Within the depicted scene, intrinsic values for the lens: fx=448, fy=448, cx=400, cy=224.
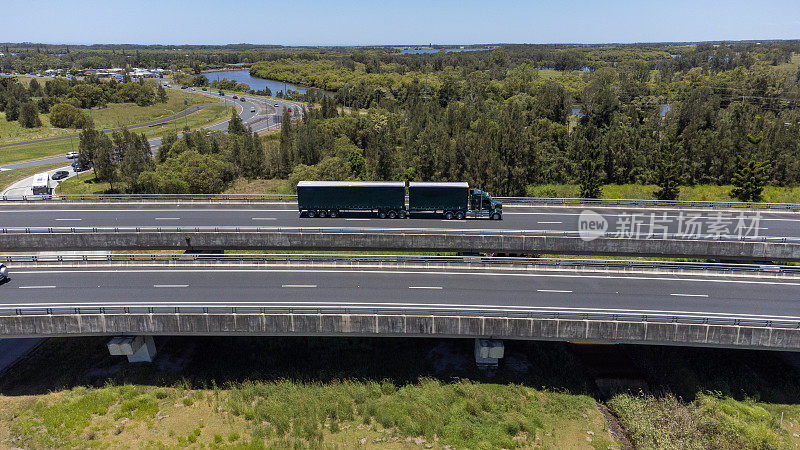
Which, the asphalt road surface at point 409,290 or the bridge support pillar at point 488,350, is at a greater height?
the asphalt road surface at point 409,290

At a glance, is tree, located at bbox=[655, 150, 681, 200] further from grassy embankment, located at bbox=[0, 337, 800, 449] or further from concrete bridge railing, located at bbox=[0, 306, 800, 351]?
concrete bridge railing, located at bbox=[0, 306, 800, 351]

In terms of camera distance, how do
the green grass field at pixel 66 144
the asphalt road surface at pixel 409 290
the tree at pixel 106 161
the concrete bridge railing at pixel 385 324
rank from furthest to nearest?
the green grass field at pixel 66 144, the tree at pixel 106 161, the asphalt road surface at pixel 409 290, the concrete bridge railing at pixel 385 324

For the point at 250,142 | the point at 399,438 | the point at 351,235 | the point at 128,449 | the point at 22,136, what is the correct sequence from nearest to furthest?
Answer: the point at 128,449 < the point at 399,438 < the point at 351,235 < the point at 250,142 < the point at 22,136

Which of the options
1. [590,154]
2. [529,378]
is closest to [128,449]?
[529,378]

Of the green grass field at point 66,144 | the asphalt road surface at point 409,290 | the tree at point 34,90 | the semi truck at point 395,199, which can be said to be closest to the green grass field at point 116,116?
the green grass field at point 66,144

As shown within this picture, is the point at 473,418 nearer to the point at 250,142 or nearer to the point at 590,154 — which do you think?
the point at 590,154

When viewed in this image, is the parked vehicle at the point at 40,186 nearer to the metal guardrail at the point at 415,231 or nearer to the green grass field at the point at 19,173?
the green grass field at the point at 19,173
